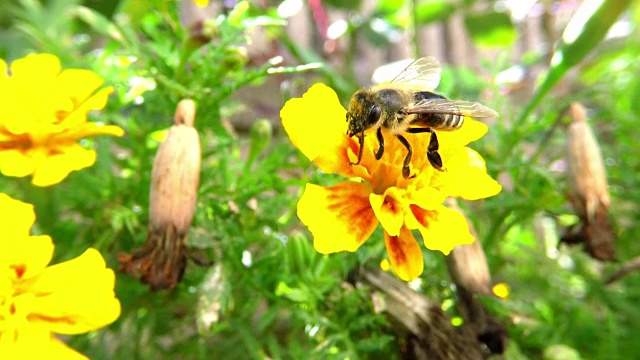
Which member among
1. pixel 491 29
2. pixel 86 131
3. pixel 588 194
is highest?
pixel 86 131

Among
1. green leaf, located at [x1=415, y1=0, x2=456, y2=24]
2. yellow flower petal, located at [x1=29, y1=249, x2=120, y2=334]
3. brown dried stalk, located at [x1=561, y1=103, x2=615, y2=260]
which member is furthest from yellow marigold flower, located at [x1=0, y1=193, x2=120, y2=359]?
green leaf, located at [x1=415, y1=0, x2=456, y2=24]

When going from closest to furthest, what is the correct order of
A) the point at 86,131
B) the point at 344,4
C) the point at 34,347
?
1. the point at 34,347
2. the point at 86,131
3. the point at 344,4

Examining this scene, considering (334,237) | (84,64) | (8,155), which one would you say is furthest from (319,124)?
(84,64)

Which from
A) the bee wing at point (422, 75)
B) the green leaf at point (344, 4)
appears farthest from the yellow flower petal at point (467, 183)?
the green leaf at point (344, 4)

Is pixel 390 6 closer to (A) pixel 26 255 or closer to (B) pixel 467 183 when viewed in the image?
(B) pixel 467 183

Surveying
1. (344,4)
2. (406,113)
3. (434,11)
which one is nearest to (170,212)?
(406,113)

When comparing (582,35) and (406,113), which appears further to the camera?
(582,35)

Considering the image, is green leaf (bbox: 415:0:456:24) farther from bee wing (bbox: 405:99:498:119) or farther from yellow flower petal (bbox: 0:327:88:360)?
yellow flower petal (bbox: 0:327:88:360)
